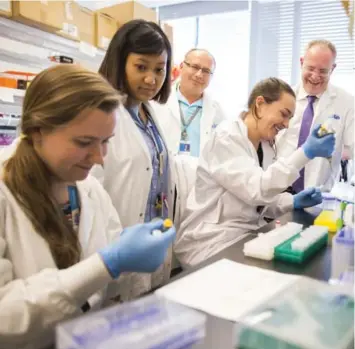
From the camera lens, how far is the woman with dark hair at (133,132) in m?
1.40

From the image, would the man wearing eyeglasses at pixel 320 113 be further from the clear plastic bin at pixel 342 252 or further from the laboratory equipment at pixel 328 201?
the clear plastic bin at pixel 342 252

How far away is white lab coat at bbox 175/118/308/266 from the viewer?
1500mm

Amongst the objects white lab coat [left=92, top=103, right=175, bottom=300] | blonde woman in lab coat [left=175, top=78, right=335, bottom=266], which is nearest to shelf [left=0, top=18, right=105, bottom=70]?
white lab coat [left=92, top=103, right=175, bottom=300]

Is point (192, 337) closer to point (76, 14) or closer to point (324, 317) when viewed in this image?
point (324, 317)

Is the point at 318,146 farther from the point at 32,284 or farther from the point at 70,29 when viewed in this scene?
the point at 70,29

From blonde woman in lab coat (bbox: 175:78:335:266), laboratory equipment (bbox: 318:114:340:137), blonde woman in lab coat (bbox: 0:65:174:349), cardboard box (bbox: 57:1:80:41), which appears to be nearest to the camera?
blonde woman in lab coat (bbox: 0:65:174:349)

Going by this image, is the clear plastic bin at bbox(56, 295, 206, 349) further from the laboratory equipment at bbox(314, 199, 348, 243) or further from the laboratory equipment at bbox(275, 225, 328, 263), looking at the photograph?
the laboratory equipment at bbox(314, 199, 348, 243)

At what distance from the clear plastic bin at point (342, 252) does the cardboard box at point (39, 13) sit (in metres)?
2.18

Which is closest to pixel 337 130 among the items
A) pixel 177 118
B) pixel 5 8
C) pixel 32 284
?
pixel 177 118

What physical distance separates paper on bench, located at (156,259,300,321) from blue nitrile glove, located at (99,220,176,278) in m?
0.07

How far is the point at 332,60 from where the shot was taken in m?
2.48

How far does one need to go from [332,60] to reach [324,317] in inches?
86.6

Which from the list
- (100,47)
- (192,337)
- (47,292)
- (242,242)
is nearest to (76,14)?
(100,47)

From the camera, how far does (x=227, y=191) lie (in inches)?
63.0
